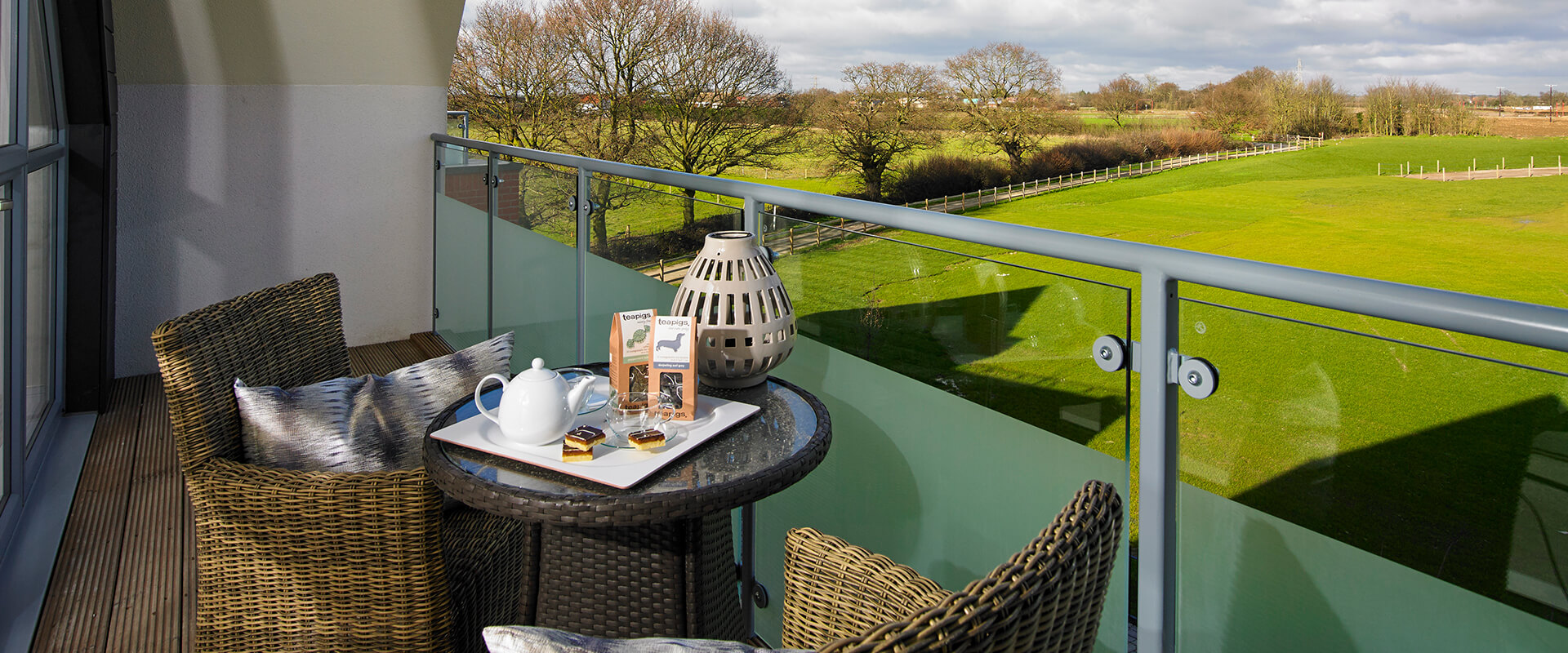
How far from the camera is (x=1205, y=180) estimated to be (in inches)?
1070

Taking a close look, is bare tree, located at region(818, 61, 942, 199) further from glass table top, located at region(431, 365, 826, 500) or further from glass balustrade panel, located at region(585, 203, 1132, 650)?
glass table top, located at region(431, 365, 826, 500)

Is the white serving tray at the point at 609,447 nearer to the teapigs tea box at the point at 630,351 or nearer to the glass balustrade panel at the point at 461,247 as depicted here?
the teapigs tea box at the point at 630,351

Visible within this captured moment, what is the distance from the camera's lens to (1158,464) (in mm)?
1277

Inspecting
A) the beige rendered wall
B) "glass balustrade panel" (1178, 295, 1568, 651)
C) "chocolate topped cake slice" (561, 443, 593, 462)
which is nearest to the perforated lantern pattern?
"chocolate topped cake slice" (561, 443, 593, 462)

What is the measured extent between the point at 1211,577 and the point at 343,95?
479cm

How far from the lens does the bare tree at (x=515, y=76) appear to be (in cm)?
1562

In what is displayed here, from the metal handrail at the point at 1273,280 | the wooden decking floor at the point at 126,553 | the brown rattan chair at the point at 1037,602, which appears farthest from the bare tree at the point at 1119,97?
the brown rattan chair at the point at 1037,602

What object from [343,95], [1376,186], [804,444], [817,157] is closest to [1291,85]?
[1376,186]

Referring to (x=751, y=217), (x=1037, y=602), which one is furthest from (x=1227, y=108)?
(x=1037, y=602)

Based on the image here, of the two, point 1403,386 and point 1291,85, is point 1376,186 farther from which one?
point 1403,386

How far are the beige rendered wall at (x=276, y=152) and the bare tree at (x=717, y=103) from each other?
39.3 feet

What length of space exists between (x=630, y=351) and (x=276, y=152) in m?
3.94

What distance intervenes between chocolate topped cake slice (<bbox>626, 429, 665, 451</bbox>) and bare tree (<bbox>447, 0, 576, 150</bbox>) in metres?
15.3

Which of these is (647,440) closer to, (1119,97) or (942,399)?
(942,399)
